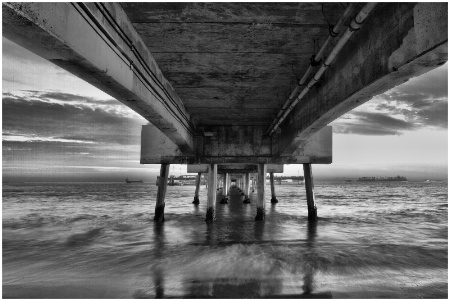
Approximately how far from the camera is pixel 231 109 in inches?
387

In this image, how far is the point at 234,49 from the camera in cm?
532

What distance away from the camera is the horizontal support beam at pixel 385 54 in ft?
9.73

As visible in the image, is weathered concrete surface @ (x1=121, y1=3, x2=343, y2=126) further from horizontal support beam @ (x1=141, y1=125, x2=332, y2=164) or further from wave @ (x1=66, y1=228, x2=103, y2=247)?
wave @ (x1=66, y1=228, x2=103, y2=247)

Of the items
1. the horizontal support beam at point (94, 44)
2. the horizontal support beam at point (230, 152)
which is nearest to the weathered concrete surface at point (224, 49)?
the horizontal support beam at point (94, 44)

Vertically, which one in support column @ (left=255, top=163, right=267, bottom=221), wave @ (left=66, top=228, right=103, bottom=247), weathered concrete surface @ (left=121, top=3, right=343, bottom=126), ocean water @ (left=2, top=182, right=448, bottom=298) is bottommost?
wave @ (left=66, top=228, right=103, bottom=247)

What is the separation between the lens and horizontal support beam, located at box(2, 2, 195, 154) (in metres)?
2.54

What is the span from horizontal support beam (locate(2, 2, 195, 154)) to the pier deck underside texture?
0.04 ft

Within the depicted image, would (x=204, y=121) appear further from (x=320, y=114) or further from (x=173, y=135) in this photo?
(x=320, y=114)

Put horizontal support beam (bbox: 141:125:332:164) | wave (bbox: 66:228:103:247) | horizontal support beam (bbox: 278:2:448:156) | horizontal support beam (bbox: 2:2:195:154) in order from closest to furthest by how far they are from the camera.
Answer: horizontal support beam (bbox: 2:2:195:154) < horizontal support beam (bbox: 278:2:448:156) < wave (bbox: 66:228:103:247) < horizontal support beam (bbox: 141:125:332:164)

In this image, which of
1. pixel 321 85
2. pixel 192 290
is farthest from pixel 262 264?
pixel 321 85

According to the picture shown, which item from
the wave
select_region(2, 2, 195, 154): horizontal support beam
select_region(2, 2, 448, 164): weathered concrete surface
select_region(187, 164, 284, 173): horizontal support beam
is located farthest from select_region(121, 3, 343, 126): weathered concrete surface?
select_region(187, 164, 284, 173): horizontal support beam

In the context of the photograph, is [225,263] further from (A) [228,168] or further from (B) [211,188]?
(A) [228,168]

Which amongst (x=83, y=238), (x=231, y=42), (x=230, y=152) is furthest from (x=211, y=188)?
(x=231, y=42)

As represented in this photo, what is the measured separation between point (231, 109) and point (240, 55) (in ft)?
14.0
